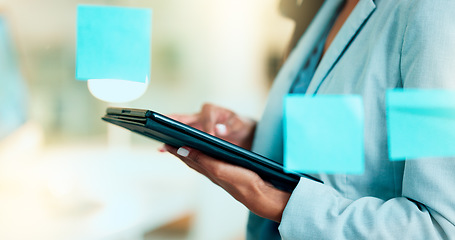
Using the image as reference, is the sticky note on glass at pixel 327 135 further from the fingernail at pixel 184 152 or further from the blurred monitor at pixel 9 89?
the blurred monitor at pixel 9 89

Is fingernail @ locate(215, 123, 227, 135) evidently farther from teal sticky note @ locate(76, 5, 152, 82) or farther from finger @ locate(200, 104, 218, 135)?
teal sticky note @ locate(76, 5, 152, 82)

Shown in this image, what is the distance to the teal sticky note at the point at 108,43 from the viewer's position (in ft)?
1.44

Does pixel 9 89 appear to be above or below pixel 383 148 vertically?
below

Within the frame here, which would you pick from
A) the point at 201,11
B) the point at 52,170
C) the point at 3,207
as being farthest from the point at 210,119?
the point at 52,170

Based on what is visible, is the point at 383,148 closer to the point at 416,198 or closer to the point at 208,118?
the point at 416,198

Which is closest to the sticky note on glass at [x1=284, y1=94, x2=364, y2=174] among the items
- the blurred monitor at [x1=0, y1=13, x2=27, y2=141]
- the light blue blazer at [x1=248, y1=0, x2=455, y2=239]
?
the light blue blazer at [x1=248, y1=0, x2=455, y2=239]

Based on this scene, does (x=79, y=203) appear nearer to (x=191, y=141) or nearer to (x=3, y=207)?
(x=3, y=207)

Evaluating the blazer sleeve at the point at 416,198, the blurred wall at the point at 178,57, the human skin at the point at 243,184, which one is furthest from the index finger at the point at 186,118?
the blurred wall at the point at 178,57

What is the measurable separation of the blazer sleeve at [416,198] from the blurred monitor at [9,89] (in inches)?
46.6

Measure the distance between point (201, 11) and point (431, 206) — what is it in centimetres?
115

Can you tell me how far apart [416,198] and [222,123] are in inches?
13.9

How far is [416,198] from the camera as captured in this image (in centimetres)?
39

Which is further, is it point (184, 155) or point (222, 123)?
point (222, 123)

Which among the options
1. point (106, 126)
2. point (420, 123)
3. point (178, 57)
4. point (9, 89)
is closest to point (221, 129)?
point (420, 123)
